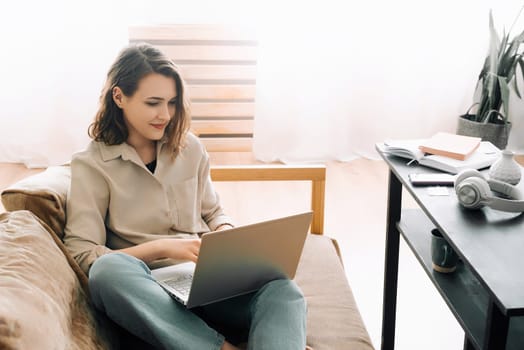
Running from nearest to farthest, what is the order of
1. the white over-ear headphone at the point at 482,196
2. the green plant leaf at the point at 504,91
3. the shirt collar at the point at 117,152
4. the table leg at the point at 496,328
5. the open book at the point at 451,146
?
the table leg at the point at 496,328, the white over-ear headphone at the point at 482,196, the shirt collar at the point at 117,152, the open book at the point at 451,146, the green plant leaf at the point at 504,91

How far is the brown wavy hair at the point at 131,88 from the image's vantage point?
5.59 ft

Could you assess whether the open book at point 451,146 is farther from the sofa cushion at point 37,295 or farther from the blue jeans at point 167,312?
the sofa cushion at point 37,295

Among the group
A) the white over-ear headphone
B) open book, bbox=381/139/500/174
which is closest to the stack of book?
open book, bbox=381/139/500/174

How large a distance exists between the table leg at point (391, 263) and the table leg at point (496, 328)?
69cm

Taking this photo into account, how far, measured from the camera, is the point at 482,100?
349cm

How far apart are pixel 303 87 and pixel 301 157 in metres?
0.37

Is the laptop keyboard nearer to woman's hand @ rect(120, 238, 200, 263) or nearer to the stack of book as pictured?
woman's hand @ rect(120, 238, 200, 263)

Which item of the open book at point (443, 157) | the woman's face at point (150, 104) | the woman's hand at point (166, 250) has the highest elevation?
the woman's face at point (150, 104)

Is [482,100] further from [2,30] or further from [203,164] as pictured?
[2,30]

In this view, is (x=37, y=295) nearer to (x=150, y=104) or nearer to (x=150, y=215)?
(x=150, y=215)

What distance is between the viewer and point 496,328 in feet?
4.09

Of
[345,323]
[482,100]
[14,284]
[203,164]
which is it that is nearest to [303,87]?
[482,100]

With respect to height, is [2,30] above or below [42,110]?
above

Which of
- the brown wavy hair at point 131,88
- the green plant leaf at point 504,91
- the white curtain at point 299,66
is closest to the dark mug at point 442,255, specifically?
the brown wavy hair at point 131,88
